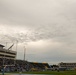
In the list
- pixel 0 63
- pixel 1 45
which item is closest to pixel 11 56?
pixel 1 45

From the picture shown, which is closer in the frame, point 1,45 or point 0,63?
point 0,63

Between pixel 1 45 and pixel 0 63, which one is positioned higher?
pixel 1 45

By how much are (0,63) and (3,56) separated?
22.4 metres

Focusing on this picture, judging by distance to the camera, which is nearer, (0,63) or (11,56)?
(0,63)

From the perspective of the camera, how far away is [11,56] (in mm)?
179500

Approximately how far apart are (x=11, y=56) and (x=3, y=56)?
1713cm

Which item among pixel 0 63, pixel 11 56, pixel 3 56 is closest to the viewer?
pixel 0 63

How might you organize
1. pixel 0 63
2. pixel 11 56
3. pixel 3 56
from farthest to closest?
pixel 11 56 < pixel 3 56 < pixel 0 63

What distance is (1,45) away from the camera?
563ft

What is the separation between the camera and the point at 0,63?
141 meters

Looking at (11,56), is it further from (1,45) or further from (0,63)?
(0,63)

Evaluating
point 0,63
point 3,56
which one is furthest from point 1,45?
point 0,63

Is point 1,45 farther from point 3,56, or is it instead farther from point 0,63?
point 0,63
